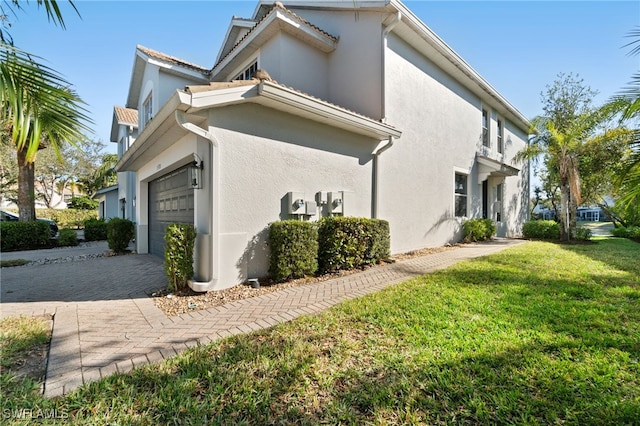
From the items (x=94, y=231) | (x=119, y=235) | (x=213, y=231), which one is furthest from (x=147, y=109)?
(x=213, y=231)

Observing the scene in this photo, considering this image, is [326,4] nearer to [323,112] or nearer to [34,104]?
[323,112]

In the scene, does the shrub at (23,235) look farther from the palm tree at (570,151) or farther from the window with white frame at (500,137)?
the window with white frame at (500,137)

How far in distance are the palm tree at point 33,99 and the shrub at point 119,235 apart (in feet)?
30.7

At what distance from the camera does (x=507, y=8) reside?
26.9 feet

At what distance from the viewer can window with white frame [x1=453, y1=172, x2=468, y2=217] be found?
490 inches

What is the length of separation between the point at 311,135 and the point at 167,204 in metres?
5.45

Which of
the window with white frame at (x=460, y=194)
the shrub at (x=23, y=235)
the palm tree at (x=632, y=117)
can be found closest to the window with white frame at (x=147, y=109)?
the shrub at (x=23, y=235)

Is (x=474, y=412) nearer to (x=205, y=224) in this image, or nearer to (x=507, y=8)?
(x=205, y=224)

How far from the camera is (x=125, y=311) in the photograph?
4660 millimetres

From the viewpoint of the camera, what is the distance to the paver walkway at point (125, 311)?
313 cm

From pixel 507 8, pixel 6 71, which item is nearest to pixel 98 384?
pixel 6 71

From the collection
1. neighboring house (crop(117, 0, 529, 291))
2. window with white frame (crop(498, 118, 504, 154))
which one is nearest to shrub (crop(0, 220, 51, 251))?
neighboring house (crop(117, 0, 529, 291))

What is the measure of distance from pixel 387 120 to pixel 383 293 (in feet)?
19.2

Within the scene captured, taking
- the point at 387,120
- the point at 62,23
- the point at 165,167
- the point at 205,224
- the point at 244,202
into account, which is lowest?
the point at 205,224
